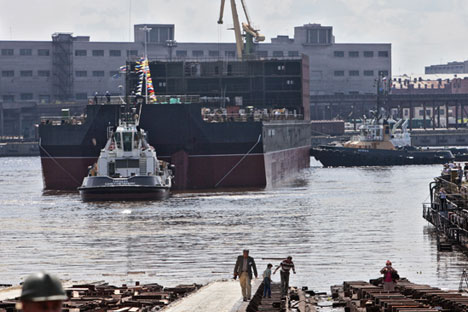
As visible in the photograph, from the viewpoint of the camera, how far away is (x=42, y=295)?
182 inches

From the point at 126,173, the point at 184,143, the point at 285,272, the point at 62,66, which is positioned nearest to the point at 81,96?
the point at 62,66

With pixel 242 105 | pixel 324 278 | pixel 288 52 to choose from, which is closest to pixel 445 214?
pixel 324 278

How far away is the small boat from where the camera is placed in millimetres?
57312

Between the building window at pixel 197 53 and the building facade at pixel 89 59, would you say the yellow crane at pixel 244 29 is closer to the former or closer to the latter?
the building facade at pixel 89 59

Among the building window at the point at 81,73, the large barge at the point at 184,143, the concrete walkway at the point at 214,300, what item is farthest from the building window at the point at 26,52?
the concrete walkway at the point at 214,300

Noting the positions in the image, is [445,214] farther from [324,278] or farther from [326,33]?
[326,33]

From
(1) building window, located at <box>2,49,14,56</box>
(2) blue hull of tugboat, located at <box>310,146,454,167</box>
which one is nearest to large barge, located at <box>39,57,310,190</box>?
(2) blue hull of tugboat, located at <box>310,146,454,167</box>

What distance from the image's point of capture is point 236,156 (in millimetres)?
69750

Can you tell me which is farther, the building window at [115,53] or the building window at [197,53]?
the building window at [197,53]

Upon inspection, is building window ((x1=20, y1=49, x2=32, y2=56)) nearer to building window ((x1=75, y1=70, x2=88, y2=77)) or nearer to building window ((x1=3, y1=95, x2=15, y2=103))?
building window ((x1=3, y1=95, x2=15, y2=103))

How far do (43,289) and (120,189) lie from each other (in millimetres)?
52717

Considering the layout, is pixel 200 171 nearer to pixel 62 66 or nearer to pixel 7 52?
pixel 62 66

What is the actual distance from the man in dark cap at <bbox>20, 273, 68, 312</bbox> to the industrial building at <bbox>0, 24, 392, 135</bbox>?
487 feet

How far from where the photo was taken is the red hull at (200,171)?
6831 cm
